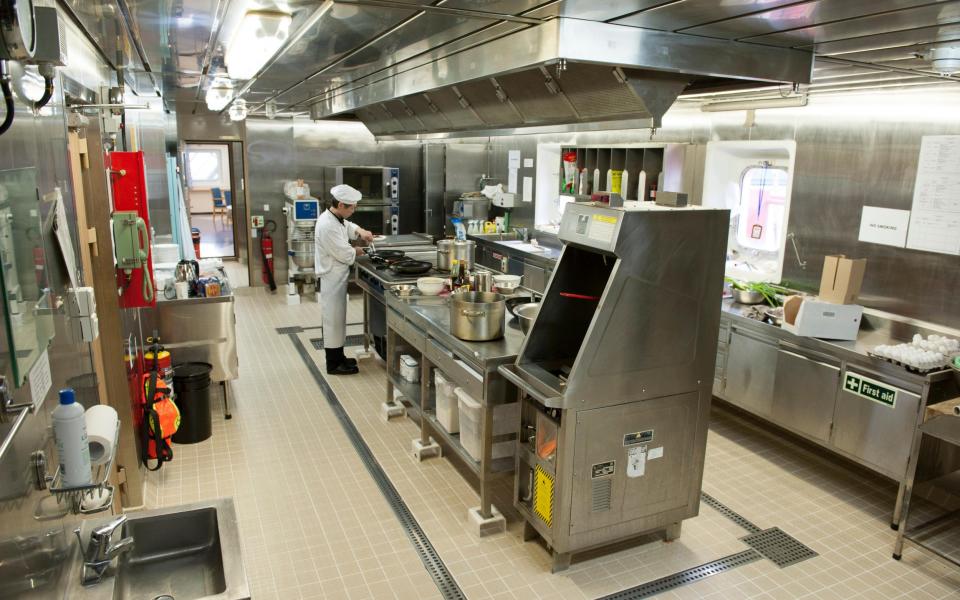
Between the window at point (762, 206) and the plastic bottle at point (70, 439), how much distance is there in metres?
5.08

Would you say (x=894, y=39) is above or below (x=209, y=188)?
above

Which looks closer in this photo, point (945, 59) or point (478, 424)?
point (945, 59)

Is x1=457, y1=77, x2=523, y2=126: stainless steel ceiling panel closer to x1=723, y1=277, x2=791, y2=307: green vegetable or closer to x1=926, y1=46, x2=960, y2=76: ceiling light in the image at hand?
x1=723, y1=277, x2=791, y2=307: green vegetable

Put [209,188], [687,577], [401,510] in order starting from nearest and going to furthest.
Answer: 1. [687,577]
2. [401,510]
3. [209,188]

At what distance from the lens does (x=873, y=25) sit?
2555 mm

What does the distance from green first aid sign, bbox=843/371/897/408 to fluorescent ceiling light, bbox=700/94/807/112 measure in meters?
2.11

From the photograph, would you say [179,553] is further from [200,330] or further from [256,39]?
[200,330]

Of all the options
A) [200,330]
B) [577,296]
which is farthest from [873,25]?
[200,330]

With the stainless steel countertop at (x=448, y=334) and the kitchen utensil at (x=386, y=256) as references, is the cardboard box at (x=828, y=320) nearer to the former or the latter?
the stainless steel countertop at (x=448, y=334)

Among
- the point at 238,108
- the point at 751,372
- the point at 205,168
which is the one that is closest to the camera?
the point at 751,372

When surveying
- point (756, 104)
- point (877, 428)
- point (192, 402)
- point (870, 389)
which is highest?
point (756, 104)

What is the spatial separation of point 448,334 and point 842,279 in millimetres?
2673

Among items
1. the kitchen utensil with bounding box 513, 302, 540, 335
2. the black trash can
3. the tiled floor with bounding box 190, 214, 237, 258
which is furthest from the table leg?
the tiled floor with bounding box 190, 214, 237, 258

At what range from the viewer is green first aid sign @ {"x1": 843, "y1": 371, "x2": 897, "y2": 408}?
372cm
